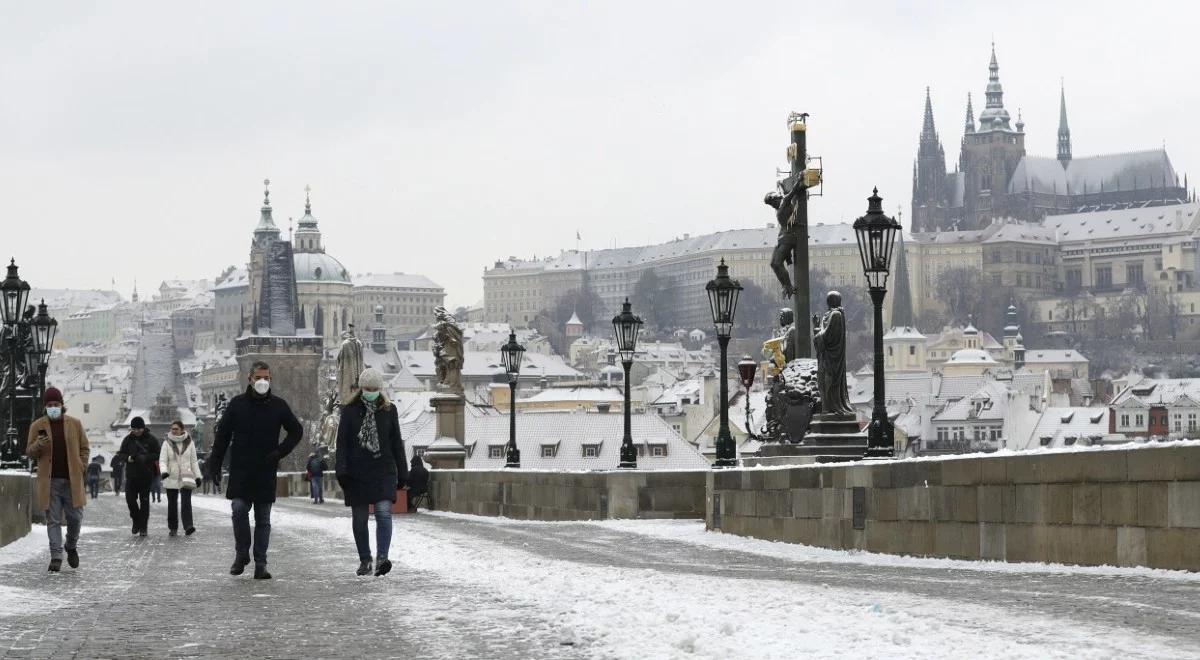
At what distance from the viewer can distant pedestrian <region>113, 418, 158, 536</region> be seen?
2400cm

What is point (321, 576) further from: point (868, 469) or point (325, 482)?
point (325, 482)

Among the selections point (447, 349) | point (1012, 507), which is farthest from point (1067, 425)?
point (1012, 507)

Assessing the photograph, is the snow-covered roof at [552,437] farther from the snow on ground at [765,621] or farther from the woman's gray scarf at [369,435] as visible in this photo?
the snow on ground at [765,621]

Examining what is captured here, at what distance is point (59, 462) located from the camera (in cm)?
1802

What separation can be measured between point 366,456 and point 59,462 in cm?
346

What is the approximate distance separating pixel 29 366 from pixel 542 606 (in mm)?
24043

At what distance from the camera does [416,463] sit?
115ft

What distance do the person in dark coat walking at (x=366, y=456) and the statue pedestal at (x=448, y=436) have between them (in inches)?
987

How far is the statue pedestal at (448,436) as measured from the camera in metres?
41.7

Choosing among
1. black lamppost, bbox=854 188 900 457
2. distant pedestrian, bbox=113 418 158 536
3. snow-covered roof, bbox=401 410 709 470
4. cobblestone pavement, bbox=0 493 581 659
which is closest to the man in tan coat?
cobblestone pavement, bbox=0 493 581 659

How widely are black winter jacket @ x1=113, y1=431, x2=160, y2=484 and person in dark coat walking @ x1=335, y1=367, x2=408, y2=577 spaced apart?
8885 mm

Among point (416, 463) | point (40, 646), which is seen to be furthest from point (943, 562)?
point (416, 463)

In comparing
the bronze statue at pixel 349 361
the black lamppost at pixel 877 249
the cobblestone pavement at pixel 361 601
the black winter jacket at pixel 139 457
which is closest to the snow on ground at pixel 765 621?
the cobblestone pavement at pixel 361 601

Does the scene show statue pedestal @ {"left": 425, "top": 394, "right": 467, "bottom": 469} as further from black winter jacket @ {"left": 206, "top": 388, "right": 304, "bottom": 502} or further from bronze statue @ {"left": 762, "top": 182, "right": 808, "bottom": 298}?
black winter jacket @ {"left": 206, "top": 388, "right": 304, "bottom": 502}
